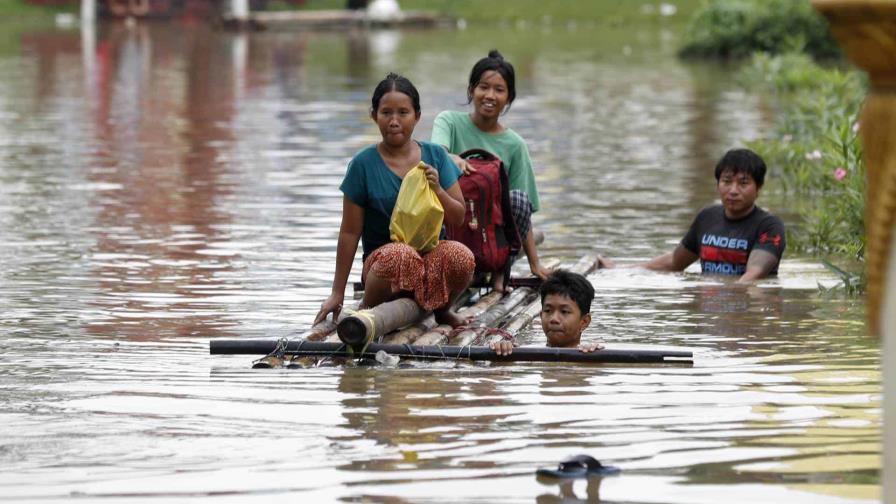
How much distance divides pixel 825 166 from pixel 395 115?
490cm

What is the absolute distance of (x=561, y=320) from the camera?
23.9ft

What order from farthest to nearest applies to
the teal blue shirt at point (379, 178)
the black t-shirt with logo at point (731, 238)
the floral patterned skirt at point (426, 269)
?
the black t-shirt with logo at point (731, 238) → the teal blue shirt at point (379, 178) → the floral patterned skirt at point (426, 269)

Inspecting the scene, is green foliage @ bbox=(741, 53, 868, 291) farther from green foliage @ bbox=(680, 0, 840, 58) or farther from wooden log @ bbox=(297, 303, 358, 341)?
green foliage @ bbox=(680, 0, 840, 58)

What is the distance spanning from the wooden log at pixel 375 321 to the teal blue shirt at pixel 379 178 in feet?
1.57

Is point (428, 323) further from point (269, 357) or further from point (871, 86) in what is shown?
point (871, 86)

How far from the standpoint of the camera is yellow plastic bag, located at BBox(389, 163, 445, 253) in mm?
7426

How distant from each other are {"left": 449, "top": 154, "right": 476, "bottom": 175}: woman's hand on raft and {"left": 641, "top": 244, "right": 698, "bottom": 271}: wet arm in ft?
6.28

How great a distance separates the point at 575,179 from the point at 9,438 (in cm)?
961

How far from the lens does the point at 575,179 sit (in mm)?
14859

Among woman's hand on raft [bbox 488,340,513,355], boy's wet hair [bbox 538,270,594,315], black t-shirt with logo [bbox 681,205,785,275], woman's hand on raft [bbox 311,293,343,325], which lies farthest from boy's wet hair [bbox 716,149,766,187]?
woman's hand on raft [bbox 488,340,513,355]

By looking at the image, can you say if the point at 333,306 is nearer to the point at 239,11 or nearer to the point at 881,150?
the point at 881,150

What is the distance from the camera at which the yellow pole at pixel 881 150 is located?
11.6 feet

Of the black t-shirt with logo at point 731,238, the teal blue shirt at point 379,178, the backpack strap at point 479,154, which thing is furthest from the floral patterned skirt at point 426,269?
the black t-shirt with logo at point 731,238

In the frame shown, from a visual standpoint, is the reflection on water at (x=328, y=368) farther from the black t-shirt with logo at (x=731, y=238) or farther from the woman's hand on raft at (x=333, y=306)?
the woman's hand on raft at (x=333, y=306)
